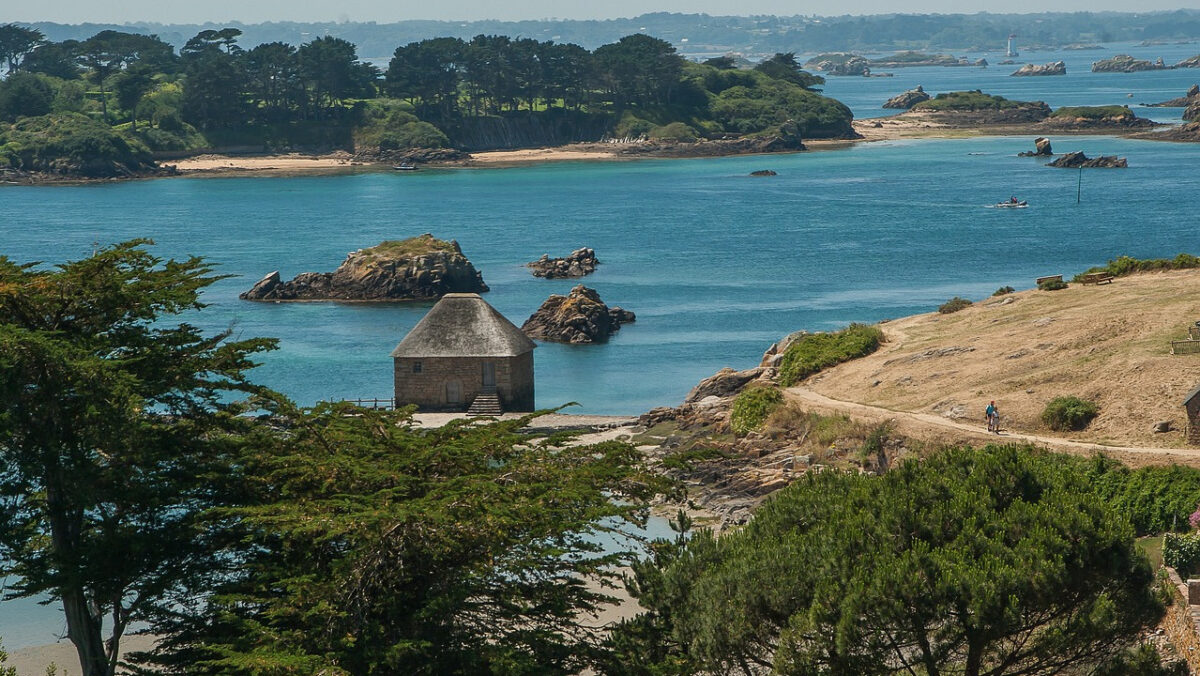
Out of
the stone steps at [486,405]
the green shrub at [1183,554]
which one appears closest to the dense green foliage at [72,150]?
the stone steps at [486,405]

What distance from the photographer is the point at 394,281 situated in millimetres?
84500

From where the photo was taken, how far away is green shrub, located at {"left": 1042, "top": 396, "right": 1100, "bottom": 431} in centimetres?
3669

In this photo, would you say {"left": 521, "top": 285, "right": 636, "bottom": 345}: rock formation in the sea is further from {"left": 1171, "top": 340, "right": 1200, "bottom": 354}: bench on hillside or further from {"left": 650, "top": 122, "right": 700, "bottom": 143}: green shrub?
{"left": 650, "top": 122, "right": 700, "bottom": 143}: green shrub

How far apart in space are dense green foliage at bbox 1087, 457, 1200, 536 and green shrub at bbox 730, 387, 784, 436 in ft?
40.6

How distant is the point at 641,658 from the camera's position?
21.3 meters

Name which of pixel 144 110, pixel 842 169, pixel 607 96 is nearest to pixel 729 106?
pixel 607 96

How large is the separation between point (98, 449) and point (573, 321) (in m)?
46.2

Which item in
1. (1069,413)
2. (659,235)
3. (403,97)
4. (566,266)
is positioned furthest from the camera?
(403,97)

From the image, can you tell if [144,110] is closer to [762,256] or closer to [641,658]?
[762,256]

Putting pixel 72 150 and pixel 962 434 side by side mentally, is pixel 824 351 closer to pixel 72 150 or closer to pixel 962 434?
pixel 962 434

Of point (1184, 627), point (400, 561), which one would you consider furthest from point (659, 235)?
point (400, 561)

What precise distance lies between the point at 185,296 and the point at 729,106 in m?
168

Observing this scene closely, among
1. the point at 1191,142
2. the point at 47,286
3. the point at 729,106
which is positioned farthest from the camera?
the point at 729,106

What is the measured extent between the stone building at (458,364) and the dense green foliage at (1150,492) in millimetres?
21632
